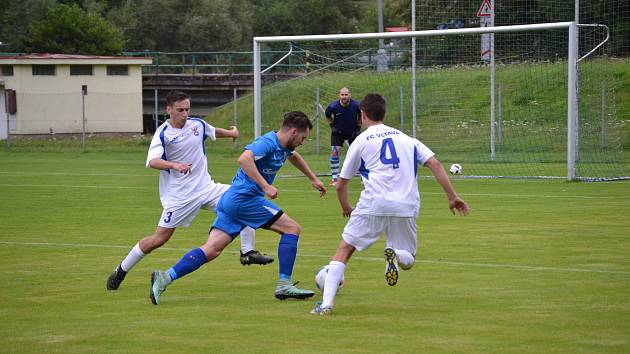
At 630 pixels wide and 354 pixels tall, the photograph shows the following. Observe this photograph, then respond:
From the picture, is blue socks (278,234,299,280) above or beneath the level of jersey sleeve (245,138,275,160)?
beneath

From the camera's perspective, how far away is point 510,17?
99.7ft

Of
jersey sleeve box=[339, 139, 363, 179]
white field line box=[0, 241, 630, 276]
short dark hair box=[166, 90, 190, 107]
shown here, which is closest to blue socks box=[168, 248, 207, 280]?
jersey sleeve box=[339, 139, 363, 179]

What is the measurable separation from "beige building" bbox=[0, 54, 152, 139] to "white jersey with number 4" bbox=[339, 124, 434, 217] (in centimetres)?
3874

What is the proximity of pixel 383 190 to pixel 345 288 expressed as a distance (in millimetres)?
1657

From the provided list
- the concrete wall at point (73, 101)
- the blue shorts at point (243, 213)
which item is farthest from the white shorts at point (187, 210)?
the concrete wall at point (73, 101)

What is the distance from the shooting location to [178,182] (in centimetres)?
1043

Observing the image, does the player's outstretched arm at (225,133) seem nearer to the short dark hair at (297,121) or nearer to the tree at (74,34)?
the short dark hair at (297,121)

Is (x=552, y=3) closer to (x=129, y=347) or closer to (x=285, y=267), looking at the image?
(x=285, y=267)

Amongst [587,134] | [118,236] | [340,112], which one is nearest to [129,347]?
[118,236]

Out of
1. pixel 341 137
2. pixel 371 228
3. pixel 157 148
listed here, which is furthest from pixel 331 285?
pixel 341 137

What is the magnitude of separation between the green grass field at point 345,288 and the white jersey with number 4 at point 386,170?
87 cm

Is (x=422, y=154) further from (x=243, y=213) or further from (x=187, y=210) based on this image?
(x=187, y=210)

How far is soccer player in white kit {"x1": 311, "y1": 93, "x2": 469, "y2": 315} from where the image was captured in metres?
8.66

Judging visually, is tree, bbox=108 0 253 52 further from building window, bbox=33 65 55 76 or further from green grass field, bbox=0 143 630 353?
green grass field, bbox=0 143 630 353
